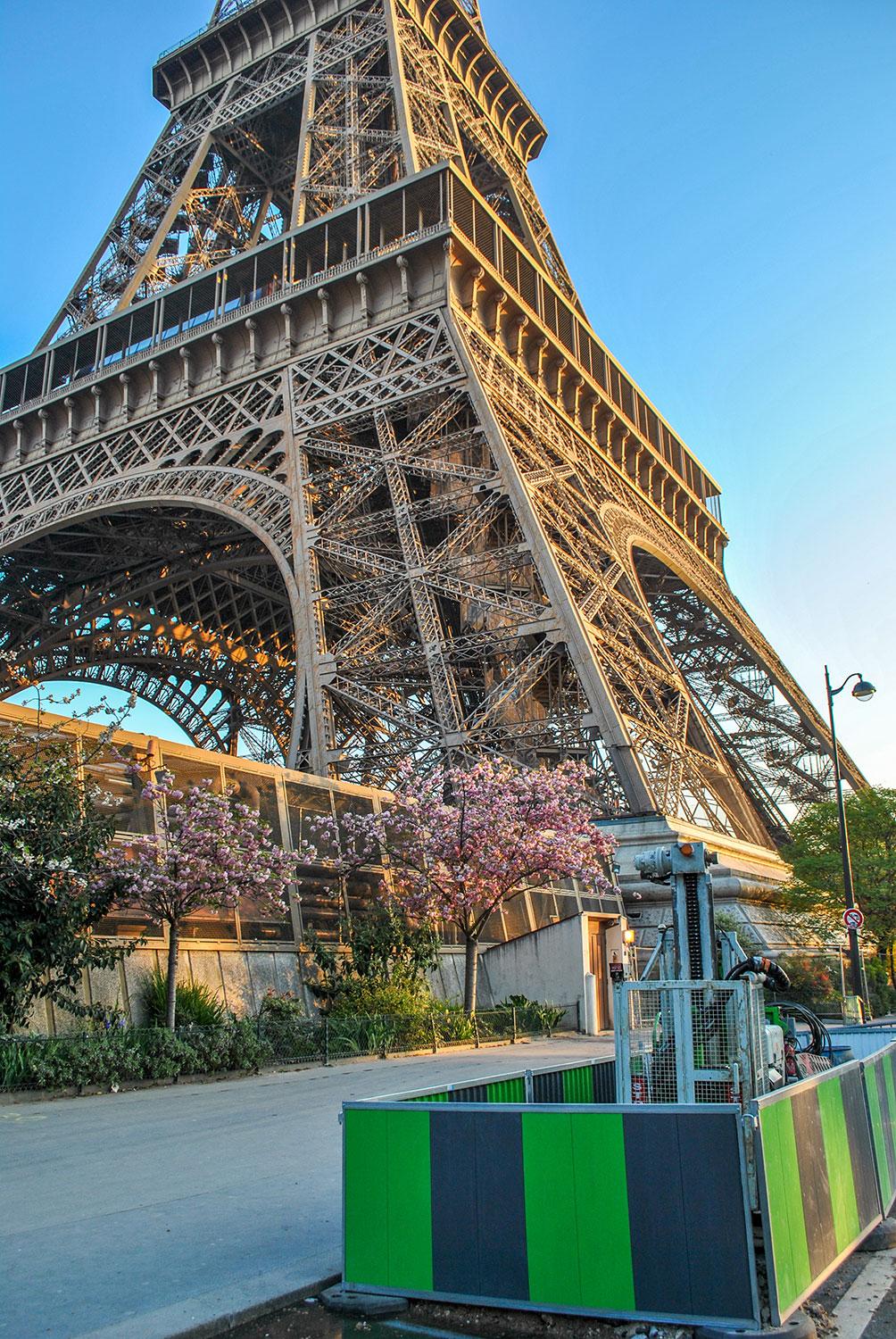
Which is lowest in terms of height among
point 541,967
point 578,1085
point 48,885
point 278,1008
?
point 578,1085

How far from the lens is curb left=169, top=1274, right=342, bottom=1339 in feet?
15.2

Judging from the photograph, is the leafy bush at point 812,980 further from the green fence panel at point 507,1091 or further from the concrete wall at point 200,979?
the green fence panel at point 507,1091

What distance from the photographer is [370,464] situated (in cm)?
2827

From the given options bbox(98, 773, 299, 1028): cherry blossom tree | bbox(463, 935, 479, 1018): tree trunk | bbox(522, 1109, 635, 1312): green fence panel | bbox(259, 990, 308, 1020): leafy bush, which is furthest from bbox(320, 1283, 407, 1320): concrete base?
bbox(463, 935, 479, 1018): tree trunk

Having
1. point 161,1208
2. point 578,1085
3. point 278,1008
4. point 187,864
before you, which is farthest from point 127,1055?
point 578,1085

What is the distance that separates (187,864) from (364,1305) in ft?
32.5

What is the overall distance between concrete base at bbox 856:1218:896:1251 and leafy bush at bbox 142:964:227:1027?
10005mm

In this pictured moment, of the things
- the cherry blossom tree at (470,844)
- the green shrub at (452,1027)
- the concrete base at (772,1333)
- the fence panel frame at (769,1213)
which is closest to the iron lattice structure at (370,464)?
the cherry blossom tree at (470,844)

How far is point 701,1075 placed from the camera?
244 inches

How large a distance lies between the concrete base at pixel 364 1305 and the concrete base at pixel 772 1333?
1416mm

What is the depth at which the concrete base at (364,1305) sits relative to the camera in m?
5.06

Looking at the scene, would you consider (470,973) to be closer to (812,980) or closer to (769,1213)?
(812,980)

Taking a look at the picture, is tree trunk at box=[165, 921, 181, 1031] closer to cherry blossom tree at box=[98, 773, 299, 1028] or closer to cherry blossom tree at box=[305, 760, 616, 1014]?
cherry blossom tree at box=[98, 773, 299, 1028]

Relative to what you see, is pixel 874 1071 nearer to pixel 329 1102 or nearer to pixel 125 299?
pixel 329 1102
